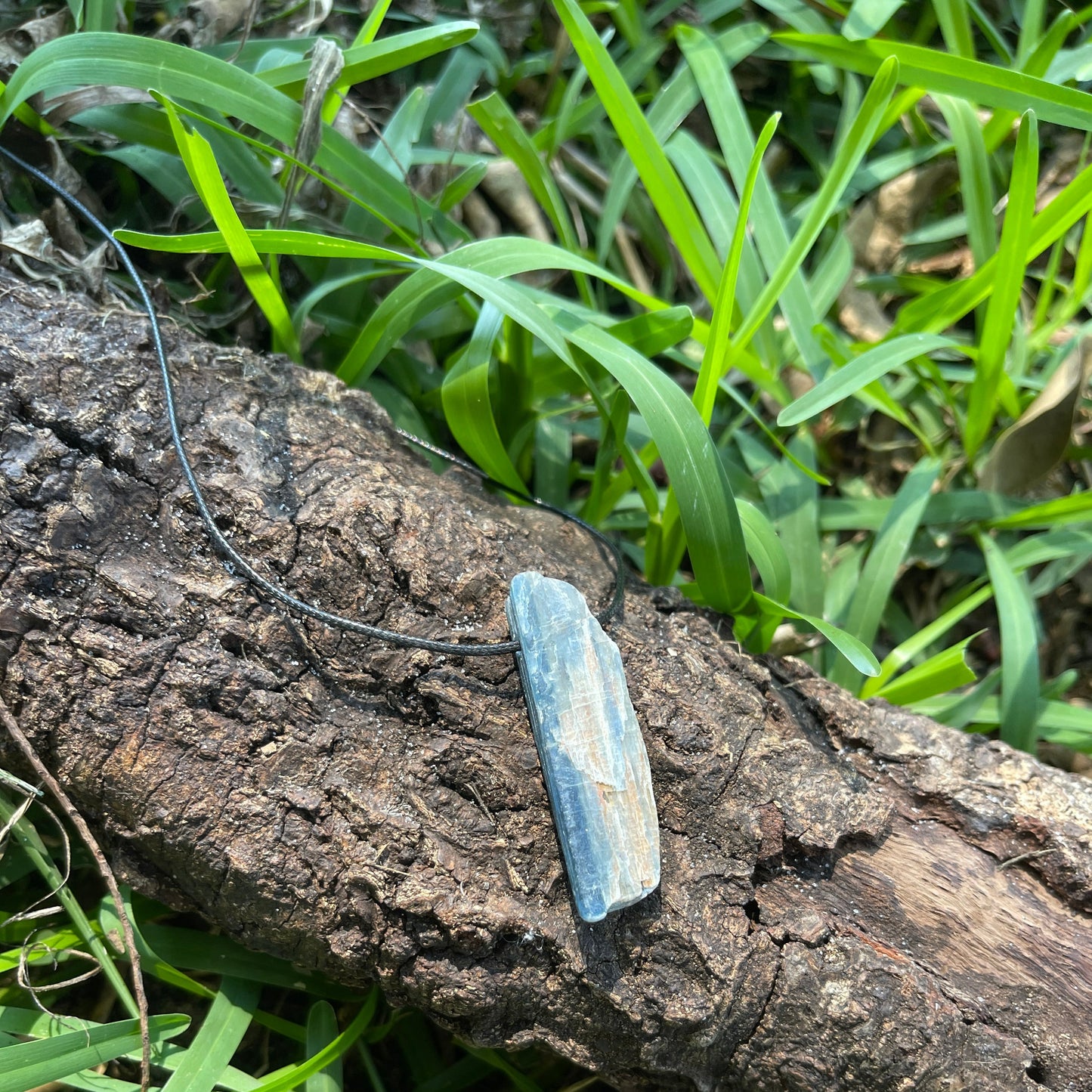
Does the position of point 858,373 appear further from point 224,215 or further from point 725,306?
point 224,215

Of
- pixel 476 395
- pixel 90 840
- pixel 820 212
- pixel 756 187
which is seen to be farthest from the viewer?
pixel 756 187

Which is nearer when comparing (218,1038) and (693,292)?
(218,1038)

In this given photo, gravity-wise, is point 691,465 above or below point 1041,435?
above

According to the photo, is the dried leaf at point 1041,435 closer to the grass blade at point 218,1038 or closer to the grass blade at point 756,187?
the grass blade at point 756,187

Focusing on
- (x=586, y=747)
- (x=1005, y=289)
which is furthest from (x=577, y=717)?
(x=1005, y=289)

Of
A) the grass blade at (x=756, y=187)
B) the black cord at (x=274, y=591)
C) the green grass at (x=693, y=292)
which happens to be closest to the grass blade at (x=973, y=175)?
the green grass at (x=693, y=292)

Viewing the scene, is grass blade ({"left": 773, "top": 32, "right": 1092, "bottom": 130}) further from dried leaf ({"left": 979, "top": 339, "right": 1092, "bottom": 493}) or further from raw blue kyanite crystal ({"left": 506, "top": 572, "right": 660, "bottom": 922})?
raw blue kyanite crystal ({"left": 506, "top": 572, "right": 660, "bottom": 922})

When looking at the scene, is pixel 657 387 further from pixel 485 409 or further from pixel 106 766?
pixel 106 766
